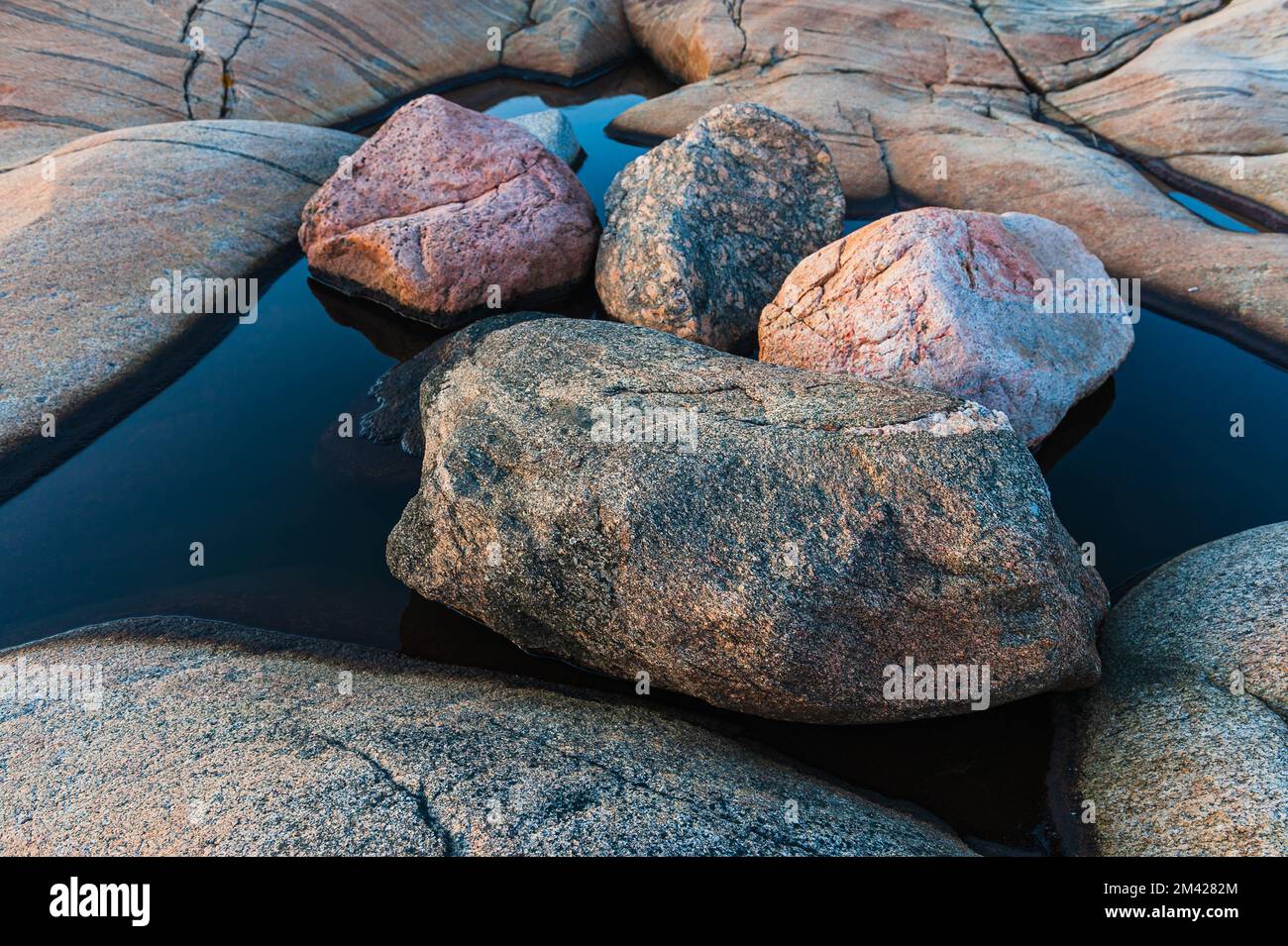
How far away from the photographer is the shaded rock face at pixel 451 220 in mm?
7078

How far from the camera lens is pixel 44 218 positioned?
731 cm

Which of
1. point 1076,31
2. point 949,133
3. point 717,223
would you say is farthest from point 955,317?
point 1076,31

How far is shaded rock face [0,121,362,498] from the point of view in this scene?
20.0 ft

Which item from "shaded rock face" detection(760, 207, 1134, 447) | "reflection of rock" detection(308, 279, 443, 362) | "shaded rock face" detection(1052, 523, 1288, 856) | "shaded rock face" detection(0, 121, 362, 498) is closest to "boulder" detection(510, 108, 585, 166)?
"shaded rock face" detection(0, 121, 362, 498)

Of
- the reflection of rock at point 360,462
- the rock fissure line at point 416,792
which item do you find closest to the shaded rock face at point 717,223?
the reflection of rock at point 360,462

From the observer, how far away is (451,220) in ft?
23.1

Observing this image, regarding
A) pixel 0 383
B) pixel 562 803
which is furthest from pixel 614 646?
pixel 0 383

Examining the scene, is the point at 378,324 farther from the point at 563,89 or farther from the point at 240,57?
the point at 563,89

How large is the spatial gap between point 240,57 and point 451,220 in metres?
5.83

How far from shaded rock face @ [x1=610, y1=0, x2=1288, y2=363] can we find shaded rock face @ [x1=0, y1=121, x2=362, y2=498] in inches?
175

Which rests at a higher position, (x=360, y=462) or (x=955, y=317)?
(x=955, y=317)

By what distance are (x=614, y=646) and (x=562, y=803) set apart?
0.99m

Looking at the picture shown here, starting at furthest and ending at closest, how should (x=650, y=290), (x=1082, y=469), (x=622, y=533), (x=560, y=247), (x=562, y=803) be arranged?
(x=560, y=247) → (x=650, y=290) → (x=1082, y=469) → (x=622, y=533) → (x=562, y=803)

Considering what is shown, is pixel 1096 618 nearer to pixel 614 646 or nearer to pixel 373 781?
pixel 614 646
